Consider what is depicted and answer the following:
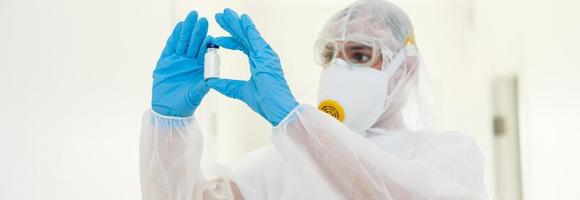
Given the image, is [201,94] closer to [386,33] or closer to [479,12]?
[386,33]

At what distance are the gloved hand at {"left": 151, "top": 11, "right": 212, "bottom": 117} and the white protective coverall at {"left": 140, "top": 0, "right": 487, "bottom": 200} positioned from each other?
30 millimetres

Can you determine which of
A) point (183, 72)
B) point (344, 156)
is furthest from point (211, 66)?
point (344, 156)

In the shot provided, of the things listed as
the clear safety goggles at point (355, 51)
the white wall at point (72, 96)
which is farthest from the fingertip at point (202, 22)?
the clear safety goggles at point (355, 51)

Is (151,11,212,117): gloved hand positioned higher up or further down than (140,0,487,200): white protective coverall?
higher up

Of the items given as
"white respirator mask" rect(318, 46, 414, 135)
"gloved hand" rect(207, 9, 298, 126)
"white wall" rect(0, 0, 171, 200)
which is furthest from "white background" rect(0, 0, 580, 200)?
"white respirator mask" rect(318, 46, 414, 135)

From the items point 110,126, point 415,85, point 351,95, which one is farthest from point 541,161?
point 110,126

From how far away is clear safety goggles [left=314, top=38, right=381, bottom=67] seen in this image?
62.0 inches

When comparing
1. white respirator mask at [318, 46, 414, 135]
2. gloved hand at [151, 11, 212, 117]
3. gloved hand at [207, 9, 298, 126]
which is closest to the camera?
gloved hand at [207, 9, 298, 126]

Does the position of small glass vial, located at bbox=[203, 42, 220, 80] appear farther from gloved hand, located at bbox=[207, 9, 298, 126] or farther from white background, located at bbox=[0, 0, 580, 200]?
white background, located at bbox=[0, 0, 580, 200]

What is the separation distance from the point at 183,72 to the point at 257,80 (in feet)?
0.61

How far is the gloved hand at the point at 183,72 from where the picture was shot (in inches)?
49.8

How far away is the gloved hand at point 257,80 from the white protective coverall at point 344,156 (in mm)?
29

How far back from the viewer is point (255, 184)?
1481mm

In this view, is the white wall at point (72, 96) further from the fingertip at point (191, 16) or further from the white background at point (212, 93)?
the fingertip at point (191, 16)
